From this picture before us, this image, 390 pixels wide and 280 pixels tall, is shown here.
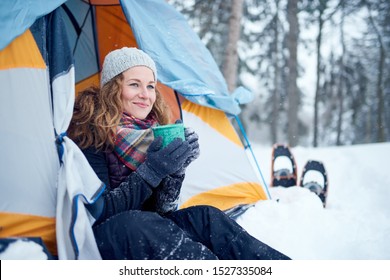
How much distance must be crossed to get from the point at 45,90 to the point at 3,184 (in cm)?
51

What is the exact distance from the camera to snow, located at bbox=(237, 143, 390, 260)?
217 cm

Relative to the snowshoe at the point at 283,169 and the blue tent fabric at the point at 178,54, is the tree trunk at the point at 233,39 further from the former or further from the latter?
the blue tent fabric at the point at 178,54

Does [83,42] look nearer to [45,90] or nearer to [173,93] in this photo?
[173,93]

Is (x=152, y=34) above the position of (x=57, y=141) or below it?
above

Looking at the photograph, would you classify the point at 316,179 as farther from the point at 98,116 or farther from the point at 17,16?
the point at 17,16

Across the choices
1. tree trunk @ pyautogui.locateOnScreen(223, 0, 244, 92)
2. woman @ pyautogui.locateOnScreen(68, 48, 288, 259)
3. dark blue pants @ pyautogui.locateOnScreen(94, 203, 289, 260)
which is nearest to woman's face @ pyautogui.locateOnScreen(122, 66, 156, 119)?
woman @ pyautogui.locateOnScreen(68, 48, 288, 259)

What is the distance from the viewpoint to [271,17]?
1086cm

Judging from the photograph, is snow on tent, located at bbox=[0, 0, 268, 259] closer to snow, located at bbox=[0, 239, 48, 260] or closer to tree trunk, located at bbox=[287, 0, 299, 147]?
snow, located at bbox=[0, 239, 48, 260]

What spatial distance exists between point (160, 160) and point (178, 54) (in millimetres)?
1447

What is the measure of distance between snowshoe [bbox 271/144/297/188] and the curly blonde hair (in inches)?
92.0

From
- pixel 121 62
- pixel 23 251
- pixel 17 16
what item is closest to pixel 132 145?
pixel 121 62

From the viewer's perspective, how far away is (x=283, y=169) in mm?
3686
